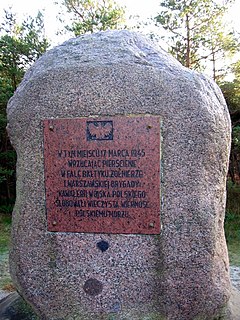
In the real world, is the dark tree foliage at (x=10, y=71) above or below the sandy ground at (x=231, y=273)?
above

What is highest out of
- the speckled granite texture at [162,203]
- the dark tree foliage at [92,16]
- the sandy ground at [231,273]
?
the dark tree foliage at [92,16]

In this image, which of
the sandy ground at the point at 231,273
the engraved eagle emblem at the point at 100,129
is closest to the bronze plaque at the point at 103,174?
the engraved eagle emblem at the point at 100,129

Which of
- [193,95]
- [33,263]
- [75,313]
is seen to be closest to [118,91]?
[193,95]

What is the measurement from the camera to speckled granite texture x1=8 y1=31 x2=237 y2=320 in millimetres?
2639

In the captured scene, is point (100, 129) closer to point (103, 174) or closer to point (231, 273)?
point (103, 174)

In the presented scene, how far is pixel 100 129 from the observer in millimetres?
2734

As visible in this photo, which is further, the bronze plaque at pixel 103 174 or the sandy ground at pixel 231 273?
the sandy ground at pixel 231 273

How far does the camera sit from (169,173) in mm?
2646

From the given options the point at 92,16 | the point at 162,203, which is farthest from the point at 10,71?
the point at 162,203

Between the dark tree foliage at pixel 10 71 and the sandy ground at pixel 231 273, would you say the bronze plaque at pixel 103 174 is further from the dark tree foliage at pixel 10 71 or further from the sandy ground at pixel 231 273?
the dark tree foliage at pixel 10 71

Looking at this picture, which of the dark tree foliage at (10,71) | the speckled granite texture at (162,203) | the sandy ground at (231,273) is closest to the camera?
the speckled granite texture at (162,203)

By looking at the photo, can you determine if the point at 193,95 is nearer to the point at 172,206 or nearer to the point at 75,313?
the point at 172,206

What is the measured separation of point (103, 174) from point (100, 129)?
1.03ft

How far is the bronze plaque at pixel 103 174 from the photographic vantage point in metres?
2.67
